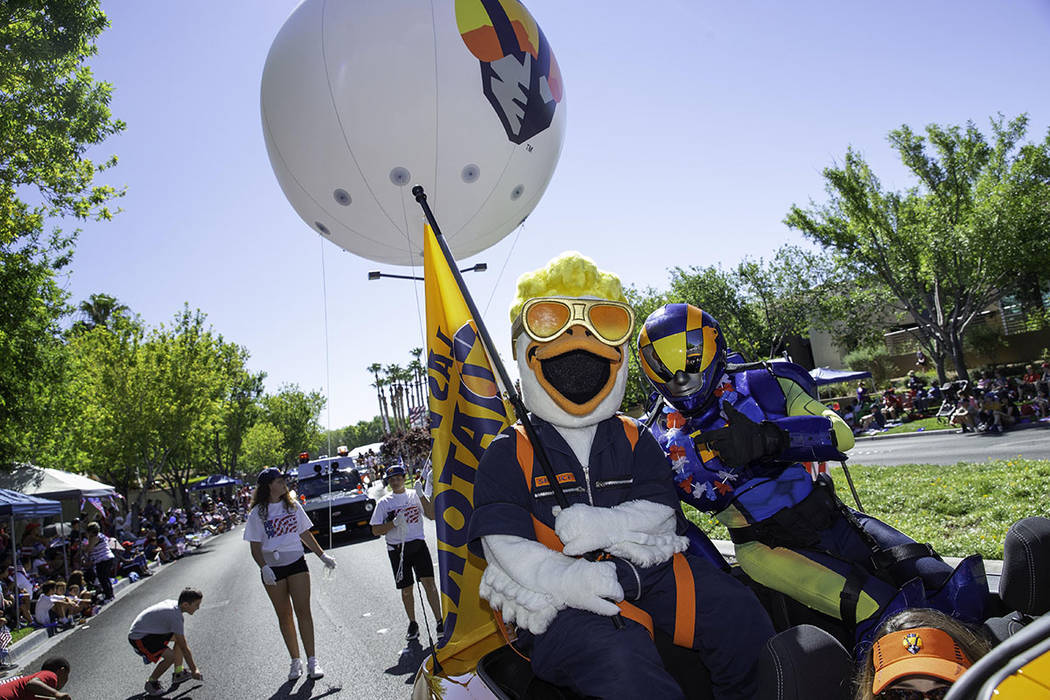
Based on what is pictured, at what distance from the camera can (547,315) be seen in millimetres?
2402

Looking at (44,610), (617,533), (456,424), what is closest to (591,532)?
(617,533)

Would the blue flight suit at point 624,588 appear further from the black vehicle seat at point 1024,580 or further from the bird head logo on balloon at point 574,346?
the black vehicle seat at point 1024,580

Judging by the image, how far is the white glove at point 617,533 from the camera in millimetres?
2016

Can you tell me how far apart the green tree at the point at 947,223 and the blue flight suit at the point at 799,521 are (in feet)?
71.9

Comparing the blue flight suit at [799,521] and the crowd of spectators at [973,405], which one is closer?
the blue flight suit at [799,521]

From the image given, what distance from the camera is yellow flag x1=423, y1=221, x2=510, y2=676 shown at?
2854 mm

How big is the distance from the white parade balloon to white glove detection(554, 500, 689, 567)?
3.06 m

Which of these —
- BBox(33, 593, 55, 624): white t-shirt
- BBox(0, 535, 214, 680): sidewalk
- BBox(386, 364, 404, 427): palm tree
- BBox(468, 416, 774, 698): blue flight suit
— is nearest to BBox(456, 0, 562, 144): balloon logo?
BBox(468, 416, 774, 698): blue flight suit

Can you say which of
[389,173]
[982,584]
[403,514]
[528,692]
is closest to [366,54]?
[389,173]

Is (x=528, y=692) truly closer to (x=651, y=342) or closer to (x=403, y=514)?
(x=651, y=342)

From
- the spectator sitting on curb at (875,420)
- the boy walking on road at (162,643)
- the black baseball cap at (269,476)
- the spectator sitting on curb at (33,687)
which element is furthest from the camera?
the spectator sitting on curb at (875,420)

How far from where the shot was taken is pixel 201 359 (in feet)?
99.3

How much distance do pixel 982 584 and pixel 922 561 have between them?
281mm

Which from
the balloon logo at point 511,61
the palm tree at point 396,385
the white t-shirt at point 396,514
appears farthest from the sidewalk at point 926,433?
the palm tree at point 396,385
